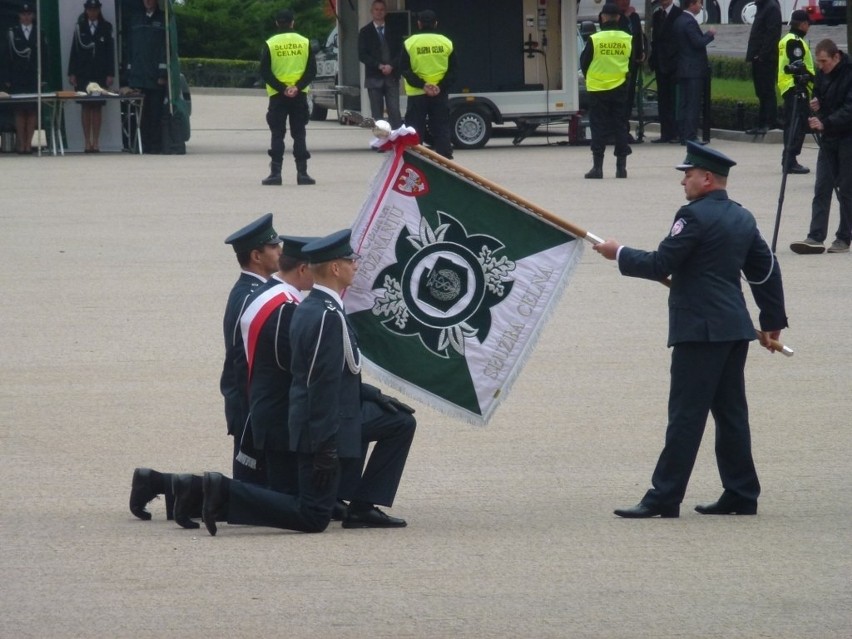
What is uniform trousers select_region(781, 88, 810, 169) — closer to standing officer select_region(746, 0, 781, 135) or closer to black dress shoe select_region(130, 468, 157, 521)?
standing officer select_region(746, 0, 781, 135)

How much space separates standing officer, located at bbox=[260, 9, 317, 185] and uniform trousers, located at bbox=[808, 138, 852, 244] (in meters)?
7.82

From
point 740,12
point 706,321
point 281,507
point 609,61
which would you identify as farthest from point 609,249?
point 740,12

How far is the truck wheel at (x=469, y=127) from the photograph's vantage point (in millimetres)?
24703

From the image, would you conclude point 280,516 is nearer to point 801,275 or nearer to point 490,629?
point 490,629

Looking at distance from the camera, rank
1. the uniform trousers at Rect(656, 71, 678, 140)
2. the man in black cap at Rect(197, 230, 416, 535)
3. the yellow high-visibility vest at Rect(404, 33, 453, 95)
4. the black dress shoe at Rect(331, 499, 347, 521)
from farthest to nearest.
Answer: the uniform trousers at Rect(656, 71, 678, 140), the yellow high-visibility vest at Rect(404, 33, 453, 95), the black dress shoe at Rect(331, 499, 347, 521), the man in black cap at Rect(197, 230, 416, 535)

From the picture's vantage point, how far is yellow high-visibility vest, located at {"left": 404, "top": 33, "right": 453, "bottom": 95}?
69.9ft

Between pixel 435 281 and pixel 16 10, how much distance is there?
64.1 feet

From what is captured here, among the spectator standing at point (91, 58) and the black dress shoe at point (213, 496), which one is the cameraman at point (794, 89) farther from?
the spectator standing at point (91, 58)

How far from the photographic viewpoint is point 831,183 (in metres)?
13.6

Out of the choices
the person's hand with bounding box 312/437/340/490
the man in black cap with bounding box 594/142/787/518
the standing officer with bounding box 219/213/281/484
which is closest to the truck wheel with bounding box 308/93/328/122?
the standing officer with bounding box 219/213/281/484

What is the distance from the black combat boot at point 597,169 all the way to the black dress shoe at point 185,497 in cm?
1397

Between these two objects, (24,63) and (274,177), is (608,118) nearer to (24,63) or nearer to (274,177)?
(274,177)

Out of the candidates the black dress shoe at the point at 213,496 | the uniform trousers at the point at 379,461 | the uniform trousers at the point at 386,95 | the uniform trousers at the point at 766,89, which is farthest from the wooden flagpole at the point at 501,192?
the uniform trousers at the point at 766,89

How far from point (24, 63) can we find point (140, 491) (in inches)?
764
